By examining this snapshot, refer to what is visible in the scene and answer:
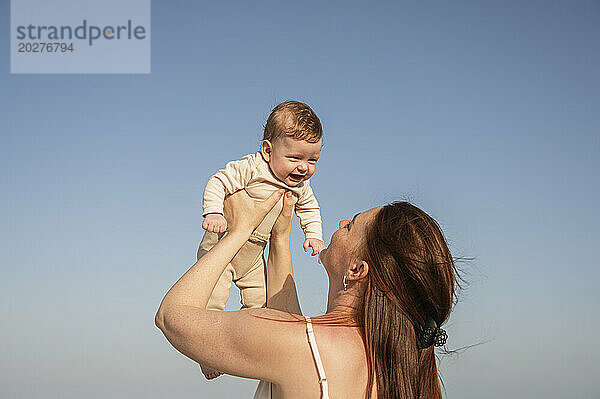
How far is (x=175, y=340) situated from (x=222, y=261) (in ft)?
1.20

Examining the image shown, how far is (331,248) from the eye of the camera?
2559 mm

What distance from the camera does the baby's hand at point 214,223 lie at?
10.4 ft

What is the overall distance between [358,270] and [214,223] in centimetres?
99

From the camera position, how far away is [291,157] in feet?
10.7

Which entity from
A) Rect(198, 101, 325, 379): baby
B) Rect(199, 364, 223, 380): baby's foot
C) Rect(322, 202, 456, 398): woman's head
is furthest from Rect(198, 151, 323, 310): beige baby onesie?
Rect(322, 202, 456, 398): woman's head

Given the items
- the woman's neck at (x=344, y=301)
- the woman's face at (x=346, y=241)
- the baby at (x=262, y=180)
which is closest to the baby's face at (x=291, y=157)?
the baby at (x=262, y=180)

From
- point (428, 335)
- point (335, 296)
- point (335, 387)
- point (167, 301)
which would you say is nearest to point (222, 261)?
point (167, 301)

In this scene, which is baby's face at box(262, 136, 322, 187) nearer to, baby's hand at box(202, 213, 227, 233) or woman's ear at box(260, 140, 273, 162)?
woman's ear at box(260, 140, 273, 162)

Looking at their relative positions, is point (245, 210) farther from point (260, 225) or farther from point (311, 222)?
point (311, 222)

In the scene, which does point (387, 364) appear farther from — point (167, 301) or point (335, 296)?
point (167, 301)

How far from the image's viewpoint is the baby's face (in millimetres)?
3256

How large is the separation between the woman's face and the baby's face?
767mm

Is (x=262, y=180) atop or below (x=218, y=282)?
atop

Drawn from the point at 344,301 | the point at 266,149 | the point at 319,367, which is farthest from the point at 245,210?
the point at 319,367
